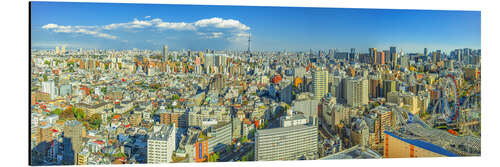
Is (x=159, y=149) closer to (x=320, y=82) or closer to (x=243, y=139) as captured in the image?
(x=243, y=139)

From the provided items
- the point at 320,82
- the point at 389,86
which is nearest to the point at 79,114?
the point at 320,82

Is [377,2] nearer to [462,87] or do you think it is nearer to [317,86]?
[317,86]

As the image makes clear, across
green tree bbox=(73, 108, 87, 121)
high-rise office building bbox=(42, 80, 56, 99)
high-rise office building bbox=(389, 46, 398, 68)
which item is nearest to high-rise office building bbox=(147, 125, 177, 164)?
green tree bbox=(73, 108, 87, 121)

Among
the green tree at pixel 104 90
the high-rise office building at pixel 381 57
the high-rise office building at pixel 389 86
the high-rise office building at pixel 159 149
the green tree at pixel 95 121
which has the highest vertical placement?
the high-rise office building at pixel 381 57

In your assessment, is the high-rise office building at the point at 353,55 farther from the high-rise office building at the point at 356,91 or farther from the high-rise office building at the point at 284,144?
the high-rise office building at the point at 284,144

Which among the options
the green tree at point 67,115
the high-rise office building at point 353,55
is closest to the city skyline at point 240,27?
the high-rise office building at point 353,55
